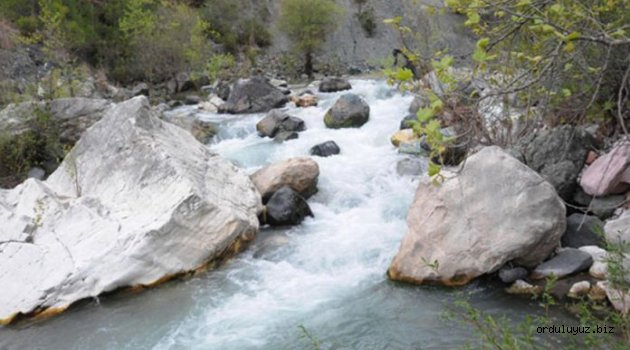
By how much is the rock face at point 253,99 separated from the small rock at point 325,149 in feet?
18.1

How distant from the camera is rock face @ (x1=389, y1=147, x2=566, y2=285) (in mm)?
6457

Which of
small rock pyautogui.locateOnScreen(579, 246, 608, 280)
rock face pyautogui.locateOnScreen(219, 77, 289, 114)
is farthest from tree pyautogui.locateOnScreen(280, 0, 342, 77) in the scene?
small rock pyautogui.locateOnScreen(579, 246, 608, 280)

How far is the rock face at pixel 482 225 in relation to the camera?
21.2ft

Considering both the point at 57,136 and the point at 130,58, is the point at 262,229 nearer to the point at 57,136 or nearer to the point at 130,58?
the point at 57,136

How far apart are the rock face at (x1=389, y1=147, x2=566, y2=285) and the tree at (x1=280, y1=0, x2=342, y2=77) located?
22512 mm

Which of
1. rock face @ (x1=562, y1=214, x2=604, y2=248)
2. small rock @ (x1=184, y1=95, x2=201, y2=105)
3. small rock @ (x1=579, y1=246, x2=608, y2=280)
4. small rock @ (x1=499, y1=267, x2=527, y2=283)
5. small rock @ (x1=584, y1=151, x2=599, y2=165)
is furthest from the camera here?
small rock @ (x1=184, y1=95, x2=201, y2=105)

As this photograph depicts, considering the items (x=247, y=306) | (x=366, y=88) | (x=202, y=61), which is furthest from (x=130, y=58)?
(x=247, y=306)

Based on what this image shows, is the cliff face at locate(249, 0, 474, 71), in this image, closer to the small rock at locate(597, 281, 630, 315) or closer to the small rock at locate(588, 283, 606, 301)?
the small rock at locate(588, 283, 606, 301)

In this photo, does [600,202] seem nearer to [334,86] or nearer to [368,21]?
[334,86]

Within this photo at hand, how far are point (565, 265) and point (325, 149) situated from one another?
648 cm

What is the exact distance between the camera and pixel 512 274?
6488 mm

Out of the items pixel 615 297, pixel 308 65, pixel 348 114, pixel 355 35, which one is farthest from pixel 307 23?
pixel 615 297

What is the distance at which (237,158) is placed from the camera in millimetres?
12422

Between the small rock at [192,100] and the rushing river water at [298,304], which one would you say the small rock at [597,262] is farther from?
the small rock at [192,100]
